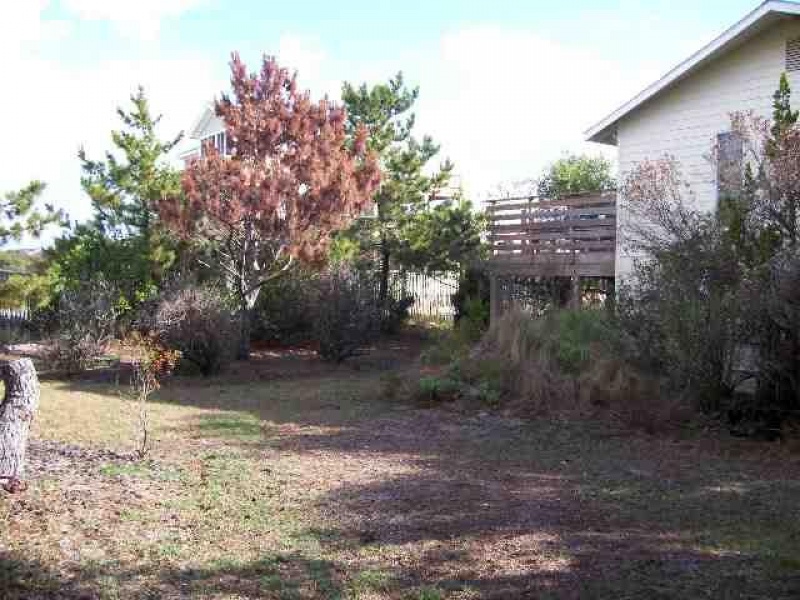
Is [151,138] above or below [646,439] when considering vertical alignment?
above

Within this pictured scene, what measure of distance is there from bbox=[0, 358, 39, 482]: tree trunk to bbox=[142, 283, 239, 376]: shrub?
8.12m

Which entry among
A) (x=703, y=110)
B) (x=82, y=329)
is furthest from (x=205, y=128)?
(x=703, y=110)

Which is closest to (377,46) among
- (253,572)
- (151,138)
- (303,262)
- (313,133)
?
(313,133)

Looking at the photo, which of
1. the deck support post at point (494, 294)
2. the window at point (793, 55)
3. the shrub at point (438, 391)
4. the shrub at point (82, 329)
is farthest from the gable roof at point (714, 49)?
the shrub at point (82, 329)

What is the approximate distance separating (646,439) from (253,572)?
5.84m

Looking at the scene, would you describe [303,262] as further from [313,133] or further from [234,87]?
[234,87]

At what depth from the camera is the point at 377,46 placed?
1706 cm

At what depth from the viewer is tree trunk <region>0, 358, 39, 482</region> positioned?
611 centimetres

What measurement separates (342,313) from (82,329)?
500 cm

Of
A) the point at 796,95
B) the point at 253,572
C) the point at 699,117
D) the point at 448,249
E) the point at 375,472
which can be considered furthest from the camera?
the point at 448,249

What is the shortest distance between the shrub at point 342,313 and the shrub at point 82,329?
4137 mm

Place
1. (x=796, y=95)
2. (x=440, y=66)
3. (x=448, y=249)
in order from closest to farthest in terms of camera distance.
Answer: (x=796, y=95) → (x=440, y=66) → (x=448, y=249)

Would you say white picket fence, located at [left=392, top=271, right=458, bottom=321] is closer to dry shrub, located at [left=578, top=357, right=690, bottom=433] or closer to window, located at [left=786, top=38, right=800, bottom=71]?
window, located at [left=786, top=38, right=800, bottom=71]

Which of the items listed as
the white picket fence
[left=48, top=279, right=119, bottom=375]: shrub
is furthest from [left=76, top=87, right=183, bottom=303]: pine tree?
the white picket fence
